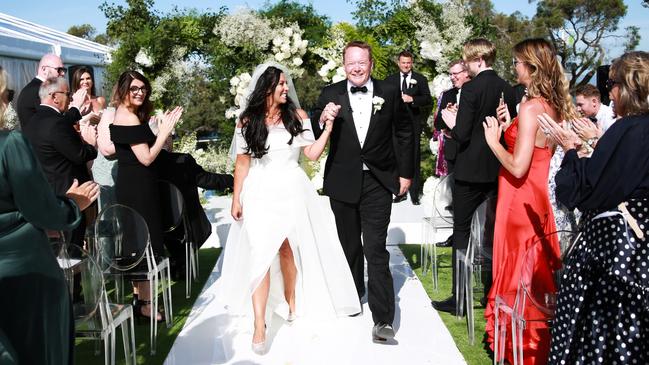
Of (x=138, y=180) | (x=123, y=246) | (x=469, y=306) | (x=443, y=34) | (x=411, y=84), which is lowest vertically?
(x=469, y=306)

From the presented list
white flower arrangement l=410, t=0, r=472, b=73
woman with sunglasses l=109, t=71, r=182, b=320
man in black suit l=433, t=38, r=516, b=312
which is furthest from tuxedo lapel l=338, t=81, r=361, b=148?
white flower arrangement l=410, t=0, r=472, b=73

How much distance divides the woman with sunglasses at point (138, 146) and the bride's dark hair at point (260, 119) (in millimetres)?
613

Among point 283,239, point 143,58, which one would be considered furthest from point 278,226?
point 143,58

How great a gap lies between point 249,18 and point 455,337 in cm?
609

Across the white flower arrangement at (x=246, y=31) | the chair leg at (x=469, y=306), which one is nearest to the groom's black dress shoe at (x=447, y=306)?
the chair leg at (x=469, y=306)

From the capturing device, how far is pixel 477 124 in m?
5.23

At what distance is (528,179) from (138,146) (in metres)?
2.81

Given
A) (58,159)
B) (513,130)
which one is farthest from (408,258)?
(58,159)

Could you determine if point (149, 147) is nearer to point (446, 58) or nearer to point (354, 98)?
point (354, 98)

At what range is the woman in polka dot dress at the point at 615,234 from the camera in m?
2.92

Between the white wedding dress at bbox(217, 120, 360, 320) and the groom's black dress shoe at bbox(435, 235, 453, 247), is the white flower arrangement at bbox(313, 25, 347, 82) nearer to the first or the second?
the groom's black dress shoe at bbox(435, 235, 453, 247)

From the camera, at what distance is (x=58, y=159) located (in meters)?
5.20

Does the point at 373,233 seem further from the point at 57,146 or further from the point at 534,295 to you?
the point at 57,146

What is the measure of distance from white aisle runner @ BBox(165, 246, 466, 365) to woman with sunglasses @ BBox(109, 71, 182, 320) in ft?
2.34
